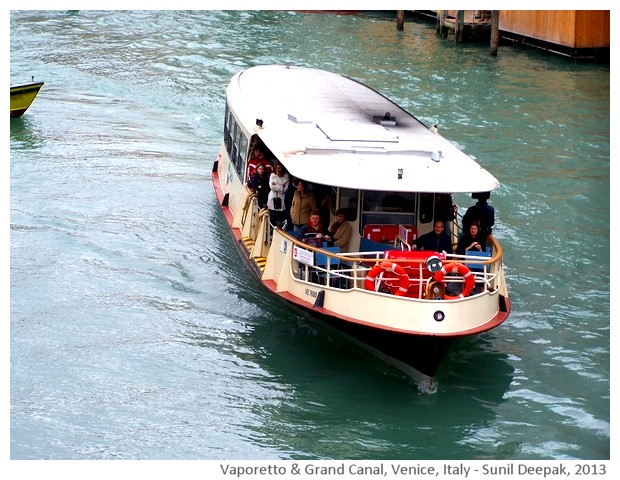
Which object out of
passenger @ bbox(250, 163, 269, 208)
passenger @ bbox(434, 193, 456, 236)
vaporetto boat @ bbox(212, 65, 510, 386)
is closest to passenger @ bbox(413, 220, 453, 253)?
vaporetto boat @ bbox(212, 65, 510, 386)

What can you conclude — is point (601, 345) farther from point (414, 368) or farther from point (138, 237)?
point (138, 237)

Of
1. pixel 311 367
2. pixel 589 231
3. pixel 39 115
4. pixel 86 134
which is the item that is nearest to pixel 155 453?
pixel 311 367

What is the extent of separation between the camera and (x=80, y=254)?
18.3 metres

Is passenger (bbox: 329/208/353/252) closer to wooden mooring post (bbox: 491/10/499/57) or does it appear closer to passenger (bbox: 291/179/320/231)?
passenger (bbox: 291/179/320/231)

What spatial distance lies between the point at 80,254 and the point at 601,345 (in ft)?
29.2

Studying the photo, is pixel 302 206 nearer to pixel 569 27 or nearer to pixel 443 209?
pixel 443 209

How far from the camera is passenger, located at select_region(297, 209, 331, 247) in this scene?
14.3m

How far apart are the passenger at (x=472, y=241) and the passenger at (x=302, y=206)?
84.5 inches

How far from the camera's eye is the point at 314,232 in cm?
1448

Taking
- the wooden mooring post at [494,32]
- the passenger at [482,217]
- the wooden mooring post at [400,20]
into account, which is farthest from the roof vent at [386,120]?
the wooden mooring post at [400,20]

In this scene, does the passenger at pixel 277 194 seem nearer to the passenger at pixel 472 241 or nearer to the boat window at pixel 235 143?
the boat window at pixel 235 143

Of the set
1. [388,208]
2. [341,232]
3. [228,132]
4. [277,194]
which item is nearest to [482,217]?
[388,208]

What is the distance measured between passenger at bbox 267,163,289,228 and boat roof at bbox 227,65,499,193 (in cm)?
55
